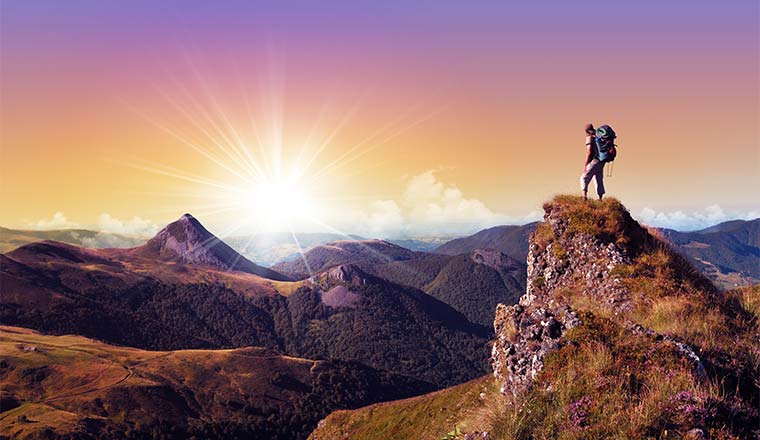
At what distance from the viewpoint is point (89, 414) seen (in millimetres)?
182250

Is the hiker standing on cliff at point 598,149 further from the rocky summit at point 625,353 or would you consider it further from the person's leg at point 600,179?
the rocky summit at point 625,353

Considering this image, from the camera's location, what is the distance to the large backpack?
23.4 metres

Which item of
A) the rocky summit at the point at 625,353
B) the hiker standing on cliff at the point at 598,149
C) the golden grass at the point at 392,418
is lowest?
the golden grass at the point at 392,418

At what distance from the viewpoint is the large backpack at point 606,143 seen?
2344 cm

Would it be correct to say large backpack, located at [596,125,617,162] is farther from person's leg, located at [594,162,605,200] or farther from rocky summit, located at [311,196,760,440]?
rocky summit, located at [311,196,760,440]

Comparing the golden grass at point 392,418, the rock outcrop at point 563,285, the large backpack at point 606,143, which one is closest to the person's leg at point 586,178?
the large backpack at point 606,143

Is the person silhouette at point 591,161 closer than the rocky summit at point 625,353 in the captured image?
No

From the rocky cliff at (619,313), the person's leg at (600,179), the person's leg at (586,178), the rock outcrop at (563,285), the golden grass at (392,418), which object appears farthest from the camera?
the golden grass at (392,418)

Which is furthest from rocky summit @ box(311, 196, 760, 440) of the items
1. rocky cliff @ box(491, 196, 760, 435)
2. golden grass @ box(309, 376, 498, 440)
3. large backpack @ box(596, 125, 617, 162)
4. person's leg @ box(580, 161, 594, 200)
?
golden grass @ box(309, 376, 498, 440)

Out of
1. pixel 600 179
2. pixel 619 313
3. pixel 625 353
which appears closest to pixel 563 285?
pixel 619 313

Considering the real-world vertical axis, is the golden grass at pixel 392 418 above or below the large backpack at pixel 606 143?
below

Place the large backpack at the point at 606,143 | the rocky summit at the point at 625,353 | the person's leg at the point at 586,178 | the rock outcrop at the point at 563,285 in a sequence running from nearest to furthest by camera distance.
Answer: the rocky summit at the point at 625,353, the rock outcrop at the point at 563,285, the large backpack at the point at 606,143, the person's leg at the point at 586,178

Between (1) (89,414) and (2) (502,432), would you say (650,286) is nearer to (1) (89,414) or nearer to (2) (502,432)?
(2) (502,432)

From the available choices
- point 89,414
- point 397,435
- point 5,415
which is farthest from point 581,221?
point 5,415
